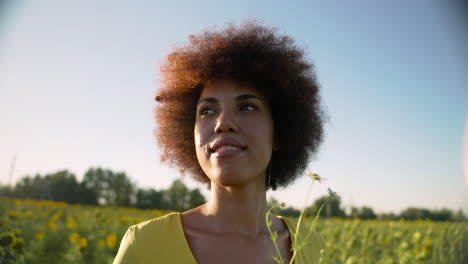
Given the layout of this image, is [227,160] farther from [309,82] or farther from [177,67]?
[309,82]

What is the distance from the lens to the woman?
153cm

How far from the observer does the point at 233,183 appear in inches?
61.3

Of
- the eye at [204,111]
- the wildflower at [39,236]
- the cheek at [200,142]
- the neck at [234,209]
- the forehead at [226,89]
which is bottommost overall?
the wildflower at [39,236]

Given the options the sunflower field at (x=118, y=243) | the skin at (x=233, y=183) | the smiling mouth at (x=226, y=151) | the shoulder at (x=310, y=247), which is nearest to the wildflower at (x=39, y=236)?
the sunflower field at (x=118, y=243)

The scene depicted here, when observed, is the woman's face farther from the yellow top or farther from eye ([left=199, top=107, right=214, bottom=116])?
the yellow top

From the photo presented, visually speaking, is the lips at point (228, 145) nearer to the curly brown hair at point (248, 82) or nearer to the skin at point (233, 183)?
the skin at point (233, 183)

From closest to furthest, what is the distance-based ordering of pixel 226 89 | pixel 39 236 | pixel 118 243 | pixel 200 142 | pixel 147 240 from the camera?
pixel 147 240 < pixel 200 142 < pixel 226 89 < pixel 118 243 < pixel 39 236

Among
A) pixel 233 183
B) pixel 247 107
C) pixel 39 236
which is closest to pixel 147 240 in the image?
pixel 233 183

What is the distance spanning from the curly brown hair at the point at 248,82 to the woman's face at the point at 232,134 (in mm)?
173

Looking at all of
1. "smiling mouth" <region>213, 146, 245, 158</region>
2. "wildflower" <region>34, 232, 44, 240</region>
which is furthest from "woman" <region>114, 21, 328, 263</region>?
"wildflower" <region>34, 232, 44, 240</region>

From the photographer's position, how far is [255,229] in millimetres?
1743

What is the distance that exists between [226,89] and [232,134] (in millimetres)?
309

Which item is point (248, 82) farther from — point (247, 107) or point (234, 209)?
point (234, 209)

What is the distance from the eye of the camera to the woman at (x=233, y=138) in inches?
60.4
